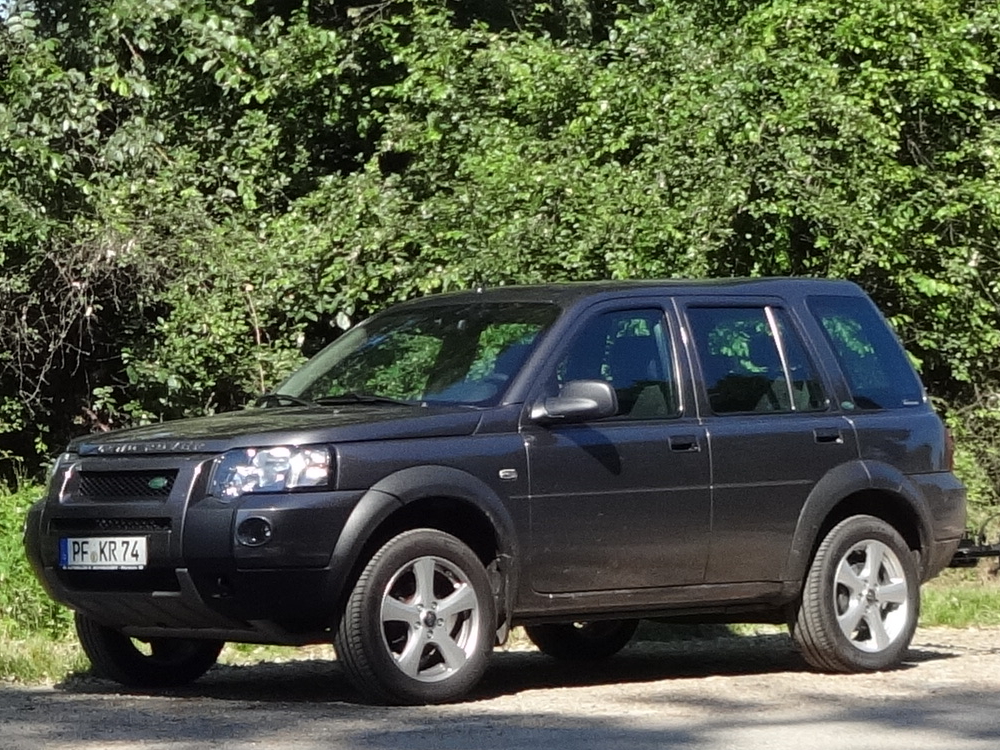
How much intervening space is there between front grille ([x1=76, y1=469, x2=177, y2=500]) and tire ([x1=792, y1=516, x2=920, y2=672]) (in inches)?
117

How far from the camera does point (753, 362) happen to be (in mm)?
8883

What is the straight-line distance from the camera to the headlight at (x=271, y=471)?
24.3 feet

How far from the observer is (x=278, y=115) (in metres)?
15.0

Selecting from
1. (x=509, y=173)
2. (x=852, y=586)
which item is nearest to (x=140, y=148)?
(x=509, y=173)

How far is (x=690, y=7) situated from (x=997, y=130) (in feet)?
7.67

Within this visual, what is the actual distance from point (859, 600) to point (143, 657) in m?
3.21

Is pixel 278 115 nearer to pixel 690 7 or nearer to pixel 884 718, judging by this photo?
pixel 690 7

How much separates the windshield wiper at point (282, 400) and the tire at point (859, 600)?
7.80ft

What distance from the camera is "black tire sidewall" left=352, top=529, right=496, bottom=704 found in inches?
294

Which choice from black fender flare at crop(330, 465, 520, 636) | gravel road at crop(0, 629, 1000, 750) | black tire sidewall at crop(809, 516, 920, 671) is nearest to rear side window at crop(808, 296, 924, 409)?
black tire sidewall at crop(809, 516, 920, 671)

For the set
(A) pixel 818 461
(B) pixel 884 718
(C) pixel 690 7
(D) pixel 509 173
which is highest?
(C) pixel 690 7

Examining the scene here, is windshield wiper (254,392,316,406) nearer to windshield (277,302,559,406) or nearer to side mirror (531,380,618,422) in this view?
windshield (277,302,559,406)

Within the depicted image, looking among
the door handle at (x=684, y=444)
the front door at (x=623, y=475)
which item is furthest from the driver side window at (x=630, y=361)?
the door handle at (x=684, y=444)

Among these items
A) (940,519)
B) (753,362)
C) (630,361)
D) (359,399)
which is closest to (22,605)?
(359,399)
